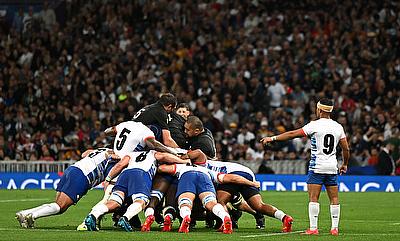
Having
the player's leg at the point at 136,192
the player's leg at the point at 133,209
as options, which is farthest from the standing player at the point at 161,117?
the player's leg at the point at 133,209

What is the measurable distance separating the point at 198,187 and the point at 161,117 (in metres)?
2.16

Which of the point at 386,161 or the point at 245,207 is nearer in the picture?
the point at 245,207

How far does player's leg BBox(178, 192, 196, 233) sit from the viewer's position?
563 inches

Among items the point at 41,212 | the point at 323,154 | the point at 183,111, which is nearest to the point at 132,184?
the point at 41,212

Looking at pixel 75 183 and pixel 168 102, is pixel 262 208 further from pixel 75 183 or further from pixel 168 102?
pixel 75 183

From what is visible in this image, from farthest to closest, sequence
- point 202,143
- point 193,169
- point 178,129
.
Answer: point 178,129 → point 202,143 → point 193,169

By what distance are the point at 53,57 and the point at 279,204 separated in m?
15.7

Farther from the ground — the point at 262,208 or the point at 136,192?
the point at 136,192

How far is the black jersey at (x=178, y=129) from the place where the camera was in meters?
17.4

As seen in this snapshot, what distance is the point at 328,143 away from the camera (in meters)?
14.4

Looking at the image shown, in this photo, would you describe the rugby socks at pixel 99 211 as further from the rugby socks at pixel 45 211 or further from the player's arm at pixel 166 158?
the player's arm at pixel 166 158

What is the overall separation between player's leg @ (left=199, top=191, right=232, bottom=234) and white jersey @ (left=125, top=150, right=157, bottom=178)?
0.85 metres

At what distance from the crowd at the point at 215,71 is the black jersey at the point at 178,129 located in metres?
11.6

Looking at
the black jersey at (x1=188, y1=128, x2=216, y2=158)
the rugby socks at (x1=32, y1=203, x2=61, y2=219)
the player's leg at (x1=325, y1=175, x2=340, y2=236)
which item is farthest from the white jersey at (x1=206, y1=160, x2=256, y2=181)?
the rugby socks at (x1=32, y1=203, x2=61, y2=219)
